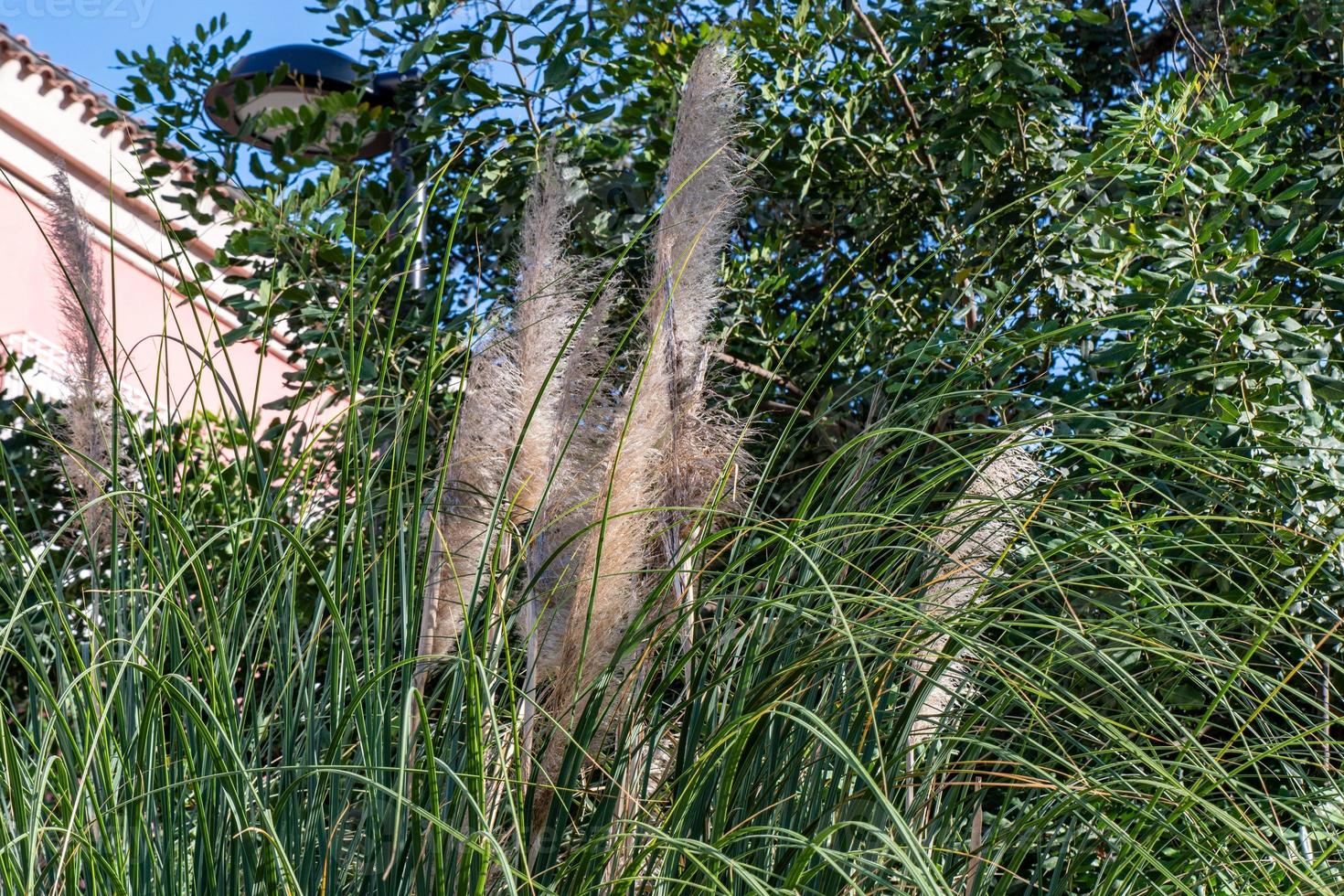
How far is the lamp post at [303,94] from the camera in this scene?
3561 mm

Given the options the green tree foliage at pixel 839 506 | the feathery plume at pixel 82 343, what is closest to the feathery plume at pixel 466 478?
the green tree foliage at pixel 839 506

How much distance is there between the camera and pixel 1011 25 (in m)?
3.28

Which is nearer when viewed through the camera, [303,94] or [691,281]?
[691,281]

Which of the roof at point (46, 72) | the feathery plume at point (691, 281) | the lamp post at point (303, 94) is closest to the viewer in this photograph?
the feathery plume at point (691, 281)

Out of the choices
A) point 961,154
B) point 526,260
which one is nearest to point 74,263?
point 526,260

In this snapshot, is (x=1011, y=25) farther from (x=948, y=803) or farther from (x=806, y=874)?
(x=806, y=874)

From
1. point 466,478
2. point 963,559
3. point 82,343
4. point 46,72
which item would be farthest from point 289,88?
point 46,72

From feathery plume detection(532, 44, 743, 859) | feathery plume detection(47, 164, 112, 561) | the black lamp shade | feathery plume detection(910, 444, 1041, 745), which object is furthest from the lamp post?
feathery plume detection(910, 444, 1041, 745)

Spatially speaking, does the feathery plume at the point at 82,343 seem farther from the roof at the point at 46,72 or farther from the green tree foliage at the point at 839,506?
the roof at the point at 46,72

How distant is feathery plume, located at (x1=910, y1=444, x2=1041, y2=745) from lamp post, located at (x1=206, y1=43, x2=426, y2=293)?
1.75 metres

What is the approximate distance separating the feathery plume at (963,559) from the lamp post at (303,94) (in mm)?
1753

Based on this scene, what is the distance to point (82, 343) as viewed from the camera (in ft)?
6.95

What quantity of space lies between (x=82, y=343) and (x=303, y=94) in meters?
1.94

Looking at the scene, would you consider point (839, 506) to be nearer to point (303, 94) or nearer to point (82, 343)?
point (82, 343)
